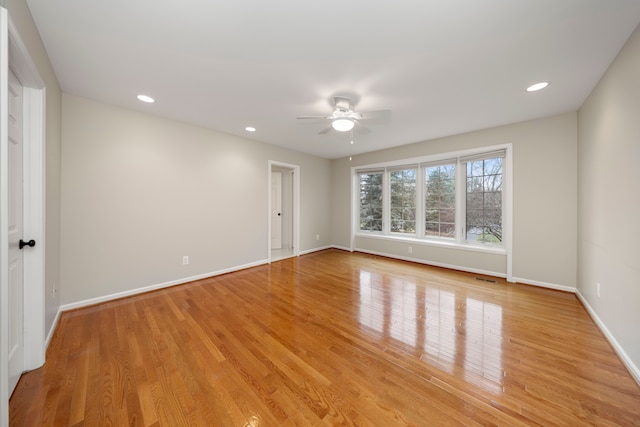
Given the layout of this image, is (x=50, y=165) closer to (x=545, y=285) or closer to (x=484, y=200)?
(x=484, y=200)

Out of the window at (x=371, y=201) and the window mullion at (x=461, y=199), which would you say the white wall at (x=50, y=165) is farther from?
the window mullion at (x=461, y=199)

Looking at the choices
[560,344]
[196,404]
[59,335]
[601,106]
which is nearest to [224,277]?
[59,335]

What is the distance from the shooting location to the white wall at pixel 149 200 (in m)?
2.55

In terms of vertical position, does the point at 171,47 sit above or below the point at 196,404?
above

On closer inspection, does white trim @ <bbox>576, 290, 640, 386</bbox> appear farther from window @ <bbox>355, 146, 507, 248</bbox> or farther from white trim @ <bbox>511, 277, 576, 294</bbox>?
window @ <bbox>355, 146, 507, 248</bbox>

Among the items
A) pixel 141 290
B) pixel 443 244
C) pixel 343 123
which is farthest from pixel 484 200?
pixel 141 290

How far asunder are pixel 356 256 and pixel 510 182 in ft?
10.1

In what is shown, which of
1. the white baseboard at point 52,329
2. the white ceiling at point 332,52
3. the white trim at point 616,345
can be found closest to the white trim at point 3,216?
the white ceiling at point 332,52

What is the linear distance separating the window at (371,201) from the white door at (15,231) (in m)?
5.09

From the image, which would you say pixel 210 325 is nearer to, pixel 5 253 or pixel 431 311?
pixel 5 253

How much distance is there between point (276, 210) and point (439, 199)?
380 centimetres

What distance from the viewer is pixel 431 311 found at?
2.55 metres

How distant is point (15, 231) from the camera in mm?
1524

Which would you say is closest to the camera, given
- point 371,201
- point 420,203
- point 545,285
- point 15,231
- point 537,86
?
point 15,231
